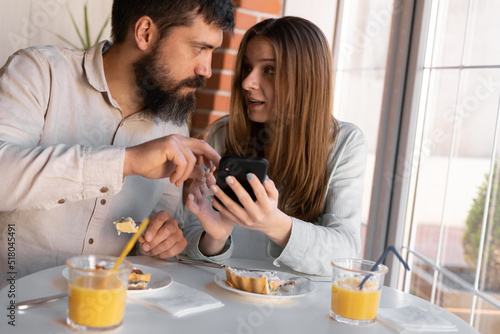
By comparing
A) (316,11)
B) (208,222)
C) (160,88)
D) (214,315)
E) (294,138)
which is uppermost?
(316,11)

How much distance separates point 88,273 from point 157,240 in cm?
52

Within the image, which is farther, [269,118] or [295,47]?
[269,118]

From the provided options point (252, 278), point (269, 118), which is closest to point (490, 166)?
point (269, 118)

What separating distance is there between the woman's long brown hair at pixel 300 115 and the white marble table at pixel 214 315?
53cm

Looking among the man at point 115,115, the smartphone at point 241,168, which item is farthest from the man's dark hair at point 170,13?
the smartphone at point 241,168

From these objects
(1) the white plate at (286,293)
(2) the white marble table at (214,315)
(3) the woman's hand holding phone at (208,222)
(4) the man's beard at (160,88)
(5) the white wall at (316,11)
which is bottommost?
(2) the white marble table at (214,315)

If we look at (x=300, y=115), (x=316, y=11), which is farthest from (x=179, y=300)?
(x=316, y=11)

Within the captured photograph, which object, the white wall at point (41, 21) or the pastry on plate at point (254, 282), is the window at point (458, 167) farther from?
the white wall at point (41, 21)

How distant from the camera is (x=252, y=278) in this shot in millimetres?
1219

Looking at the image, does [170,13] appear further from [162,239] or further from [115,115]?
[162,239]

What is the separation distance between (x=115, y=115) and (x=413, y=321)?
1123 millimetres

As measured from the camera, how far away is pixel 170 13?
1723 millimetres

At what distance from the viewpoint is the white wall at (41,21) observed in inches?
109

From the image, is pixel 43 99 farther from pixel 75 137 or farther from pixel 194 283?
pixel 194 283
